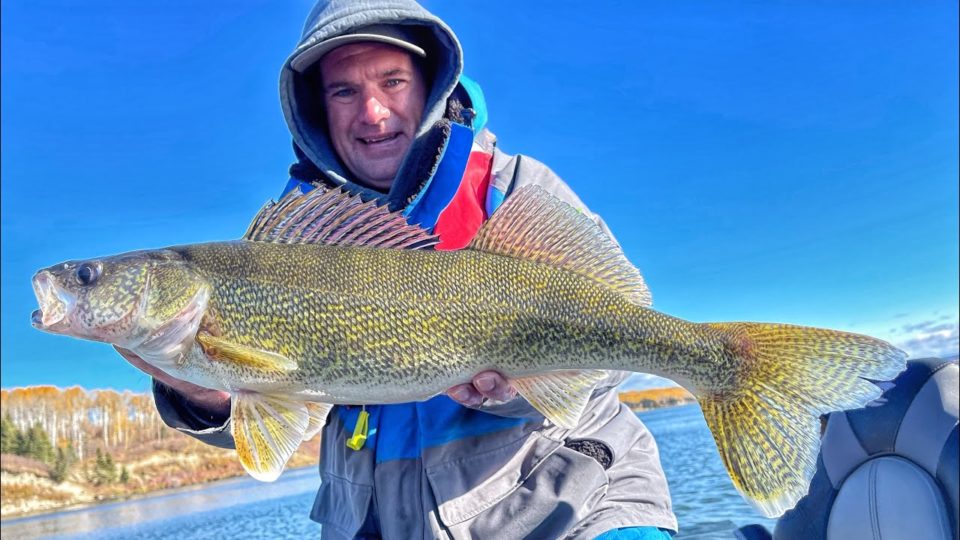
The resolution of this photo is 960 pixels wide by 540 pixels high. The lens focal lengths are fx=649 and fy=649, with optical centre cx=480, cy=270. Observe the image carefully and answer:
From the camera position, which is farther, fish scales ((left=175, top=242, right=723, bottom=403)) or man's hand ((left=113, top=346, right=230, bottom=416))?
man's hand ((left=113, top=346, right=230, bottom=416))

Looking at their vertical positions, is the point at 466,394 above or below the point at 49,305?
below

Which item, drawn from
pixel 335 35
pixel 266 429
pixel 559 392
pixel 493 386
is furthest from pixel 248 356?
pixel 335 35

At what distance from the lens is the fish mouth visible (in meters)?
2.87

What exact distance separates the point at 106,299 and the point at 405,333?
54.0 inches

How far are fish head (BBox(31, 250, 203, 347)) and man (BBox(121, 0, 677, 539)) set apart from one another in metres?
0.26

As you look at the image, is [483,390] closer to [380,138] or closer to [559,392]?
[559,392]

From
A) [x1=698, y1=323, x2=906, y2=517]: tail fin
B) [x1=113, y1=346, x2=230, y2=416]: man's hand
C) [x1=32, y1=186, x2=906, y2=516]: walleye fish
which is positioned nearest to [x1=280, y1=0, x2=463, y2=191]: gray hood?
[x1=32, y1=186, x2=906, y2=516]: walleye fish

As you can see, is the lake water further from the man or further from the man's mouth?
the man's mouth

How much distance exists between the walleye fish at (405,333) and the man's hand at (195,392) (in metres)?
0.19

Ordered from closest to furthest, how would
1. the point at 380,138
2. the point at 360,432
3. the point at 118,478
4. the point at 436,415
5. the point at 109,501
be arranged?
the point at 436,415 < the point at 360,432 < the point at 380,138 < the point at 109,501 < the point at 118,478

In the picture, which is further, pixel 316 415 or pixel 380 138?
pixel 380 138

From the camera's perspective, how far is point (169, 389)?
12.0 ft

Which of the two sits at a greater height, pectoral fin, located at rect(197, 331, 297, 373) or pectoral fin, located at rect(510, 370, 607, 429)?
pectoral fin, located at rect(197, 331, 297, 373)

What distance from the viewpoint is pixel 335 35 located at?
4.35m
